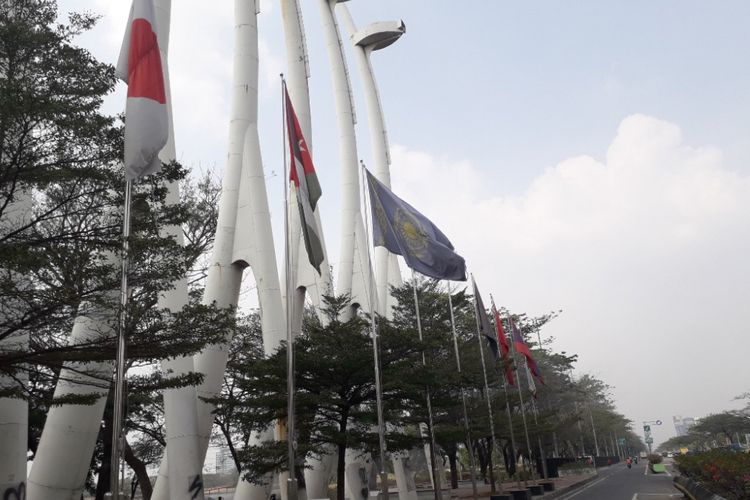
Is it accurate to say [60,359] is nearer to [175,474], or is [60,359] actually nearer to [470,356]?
[175,474]

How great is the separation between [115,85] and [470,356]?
75.2 feet

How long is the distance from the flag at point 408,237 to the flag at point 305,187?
161 inches

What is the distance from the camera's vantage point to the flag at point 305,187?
1379 cm

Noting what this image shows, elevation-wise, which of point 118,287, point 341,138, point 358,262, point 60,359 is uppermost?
point 341,138

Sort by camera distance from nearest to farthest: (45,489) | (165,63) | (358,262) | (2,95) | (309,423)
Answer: (2,95)
(45,489)
(309,423)
(165,63)
(358,262)

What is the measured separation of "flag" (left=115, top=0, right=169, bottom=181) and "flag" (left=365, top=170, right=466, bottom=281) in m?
8.64

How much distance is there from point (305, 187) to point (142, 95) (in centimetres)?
440

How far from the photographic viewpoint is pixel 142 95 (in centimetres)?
1098

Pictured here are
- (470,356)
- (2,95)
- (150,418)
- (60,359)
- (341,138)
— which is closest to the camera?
(2,95)

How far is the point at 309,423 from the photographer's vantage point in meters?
18.0

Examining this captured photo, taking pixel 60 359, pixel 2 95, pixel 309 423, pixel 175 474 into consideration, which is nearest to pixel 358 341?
pixel 309 423

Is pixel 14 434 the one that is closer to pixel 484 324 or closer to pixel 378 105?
pixel 484 324

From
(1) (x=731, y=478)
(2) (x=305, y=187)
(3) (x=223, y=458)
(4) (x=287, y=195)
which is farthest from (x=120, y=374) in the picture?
(3) (x=223, y=458)

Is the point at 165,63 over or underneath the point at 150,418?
over
